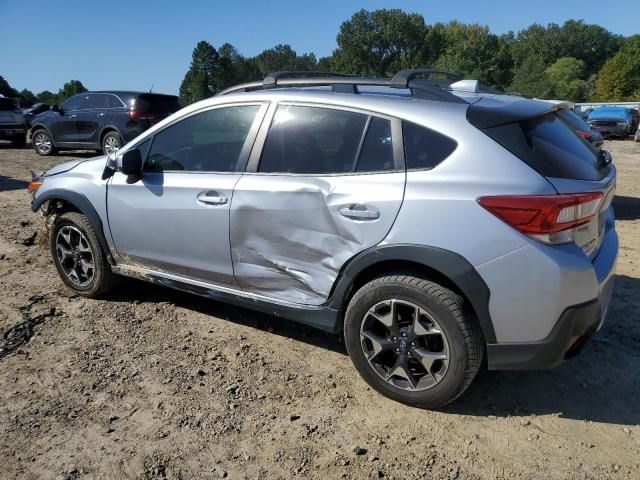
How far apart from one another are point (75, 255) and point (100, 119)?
996cm

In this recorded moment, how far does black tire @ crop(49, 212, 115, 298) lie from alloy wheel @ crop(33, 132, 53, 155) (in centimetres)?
1142

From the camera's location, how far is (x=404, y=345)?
2.91 m

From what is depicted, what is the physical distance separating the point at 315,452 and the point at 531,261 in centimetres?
143

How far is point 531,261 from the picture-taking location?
2521 mm

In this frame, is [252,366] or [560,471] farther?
[252,366]

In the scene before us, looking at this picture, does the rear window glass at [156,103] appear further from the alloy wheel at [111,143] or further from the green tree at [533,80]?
the green tree at [533,80]

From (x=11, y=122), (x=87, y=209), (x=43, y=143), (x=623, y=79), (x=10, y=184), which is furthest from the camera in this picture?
(x=623, y=79)

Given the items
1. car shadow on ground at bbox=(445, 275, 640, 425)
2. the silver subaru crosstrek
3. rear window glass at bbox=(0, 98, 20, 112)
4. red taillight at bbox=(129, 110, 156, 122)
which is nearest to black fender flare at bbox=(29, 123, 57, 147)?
rear window glass at bbox=(0, 98, 20, 112)

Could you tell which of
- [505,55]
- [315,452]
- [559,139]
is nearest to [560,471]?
[315,452]

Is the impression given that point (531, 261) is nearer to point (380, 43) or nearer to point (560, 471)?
point (560, 471)

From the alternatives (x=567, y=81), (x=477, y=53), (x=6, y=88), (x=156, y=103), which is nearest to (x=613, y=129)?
(x=156, y=103)

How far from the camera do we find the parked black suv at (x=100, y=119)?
1284cm

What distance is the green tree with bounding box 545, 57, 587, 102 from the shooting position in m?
73.1

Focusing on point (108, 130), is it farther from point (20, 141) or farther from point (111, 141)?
point (20, 141)
